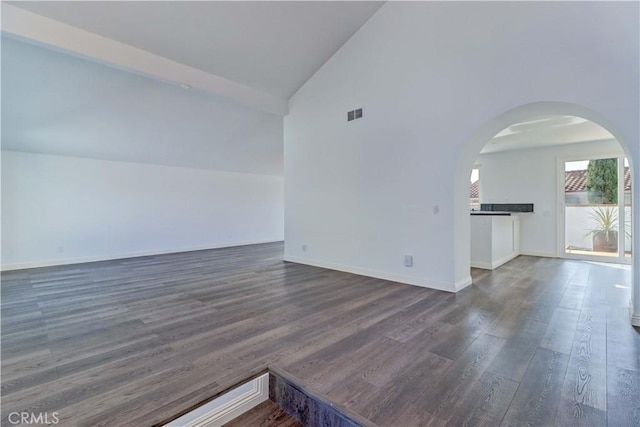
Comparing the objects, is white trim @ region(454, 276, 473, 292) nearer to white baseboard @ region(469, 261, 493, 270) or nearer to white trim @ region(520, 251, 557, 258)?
white baseboard @ region(469, 261, 493, 270)

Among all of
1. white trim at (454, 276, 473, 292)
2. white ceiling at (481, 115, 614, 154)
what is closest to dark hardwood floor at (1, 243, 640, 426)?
white trim at (454, 276, 473, 292)

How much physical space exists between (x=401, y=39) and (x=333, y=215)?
2796 mm

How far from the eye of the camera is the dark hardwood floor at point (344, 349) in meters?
1.54

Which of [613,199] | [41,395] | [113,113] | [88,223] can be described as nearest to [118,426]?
[41,395]

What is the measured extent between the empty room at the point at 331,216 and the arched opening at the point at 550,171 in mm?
45

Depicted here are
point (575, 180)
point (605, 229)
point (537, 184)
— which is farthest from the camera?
point (537, 184)

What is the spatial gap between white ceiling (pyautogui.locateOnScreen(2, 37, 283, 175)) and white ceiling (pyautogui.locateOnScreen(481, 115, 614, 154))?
182 inches

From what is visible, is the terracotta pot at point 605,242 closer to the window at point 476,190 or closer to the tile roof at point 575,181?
the tile roof at point 575,181

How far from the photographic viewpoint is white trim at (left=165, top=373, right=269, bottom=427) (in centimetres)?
153

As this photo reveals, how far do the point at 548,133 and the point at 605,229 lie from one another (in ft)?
7.40

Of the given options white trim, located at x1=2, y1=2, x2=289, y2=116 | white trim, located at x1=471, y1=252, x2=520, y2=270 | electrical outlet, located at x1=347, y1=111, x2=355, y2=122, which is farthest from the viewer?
white trim, located at x1=471, y1=252, x2=520, y2=270

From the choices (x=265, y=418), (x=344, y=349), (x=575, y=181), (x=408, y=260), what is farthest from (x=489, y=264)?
(x=265, y=418)

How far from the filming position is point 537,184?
6434mm

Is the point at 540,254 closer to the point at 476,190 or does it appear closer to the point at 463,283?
the point at 476,190
